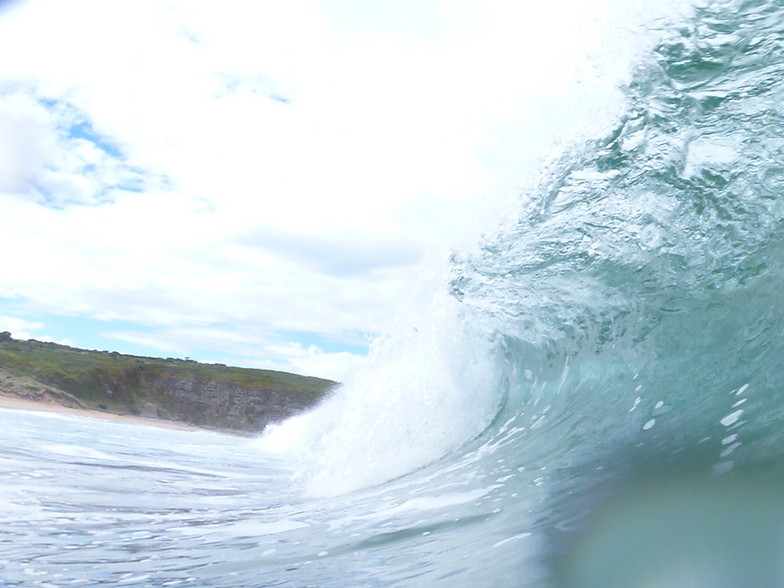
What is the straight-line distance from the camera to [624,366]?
6344mm

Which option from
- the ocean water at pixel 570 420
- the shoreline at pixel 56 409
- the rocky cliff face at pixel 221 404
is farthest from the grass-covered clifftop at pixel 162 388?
the ocean water at pixel 570 420

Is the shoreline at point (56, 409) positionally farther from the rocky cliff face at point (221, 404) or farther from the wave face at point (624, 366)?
the wave face at point (624, 366)

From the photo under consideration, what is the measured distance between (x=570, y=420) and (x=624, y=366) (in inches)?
24.9

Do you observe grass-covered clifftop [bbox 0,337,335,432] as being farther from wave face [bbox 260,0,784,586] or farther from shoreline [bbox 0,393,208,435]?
wave face [bbox 260,0,784,586]

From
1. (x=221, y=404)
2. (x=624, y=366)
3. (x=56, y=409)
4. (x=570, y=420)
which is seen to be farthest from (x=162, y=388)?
(x=624, y=366)

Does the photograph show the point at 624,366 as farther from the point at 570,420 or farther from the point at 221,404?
the point at 221,404

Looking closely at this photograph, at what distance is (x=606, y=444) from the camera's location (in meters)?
5.13

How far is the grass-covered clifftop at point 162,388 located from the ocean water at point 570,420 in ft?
173

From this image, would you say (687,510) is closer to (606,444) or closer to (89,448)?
(606,444)

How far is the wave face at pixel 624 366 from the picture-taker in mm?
3486

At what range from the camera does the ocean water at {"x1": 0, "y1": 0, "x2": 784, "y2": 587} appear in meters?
3.58

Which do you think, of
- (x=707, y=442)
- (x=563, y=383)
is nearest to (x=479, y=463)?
(x=563, y=383)

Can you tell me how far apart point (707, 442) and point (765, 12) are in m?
4.57

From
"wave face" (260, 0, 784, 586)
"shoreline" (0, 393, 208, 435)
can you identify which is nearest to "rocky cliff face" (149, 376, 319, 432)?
"shoreline" (0, 393, 208, 435)
